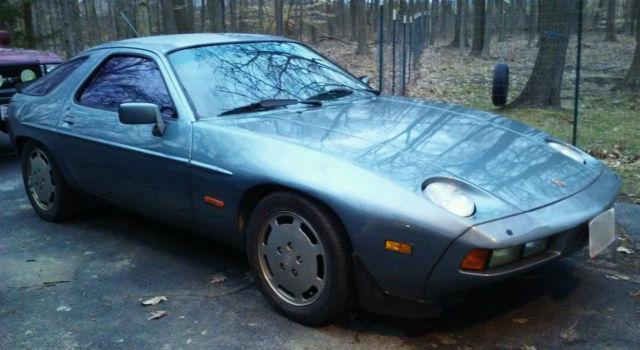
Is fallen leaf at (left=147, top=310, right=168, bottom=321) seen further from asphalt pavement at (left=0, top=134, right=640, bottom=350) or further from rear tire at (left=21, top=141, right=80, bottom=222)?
rear tire at (left=21, top=141, right=80, bottom=222)

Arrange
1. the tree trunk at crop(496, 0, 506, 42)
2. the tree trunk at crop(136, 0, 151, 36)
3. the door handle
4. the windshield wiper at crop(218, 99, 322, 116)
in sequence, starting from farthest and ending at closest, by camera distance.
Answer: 1. the tree trunk at crop(496, 0, 506, 42)
2. the tree trunk at crop(136, 0, 151, 36)
3. the door handle
4. the windshield wiper at crop(218, 99, 322, 116)

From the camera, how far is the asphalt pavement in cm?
289

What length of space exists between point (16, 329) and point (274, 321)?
1356 millimetres

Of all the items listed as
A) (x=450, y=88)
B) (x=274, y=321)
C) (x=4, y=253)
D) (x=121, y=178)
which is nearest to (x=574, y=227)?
(x=274, y=321)

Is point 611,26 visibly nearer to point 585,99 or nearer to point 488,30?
point 488,30

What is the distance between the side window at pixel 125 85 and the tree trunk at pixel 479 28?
57.6 feet

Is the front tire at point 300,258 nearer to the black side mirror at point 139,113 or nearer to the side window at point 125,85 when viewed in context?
the black side mirror at point 139,113

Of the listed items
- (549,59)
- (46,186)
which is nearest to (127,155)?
(46,186)

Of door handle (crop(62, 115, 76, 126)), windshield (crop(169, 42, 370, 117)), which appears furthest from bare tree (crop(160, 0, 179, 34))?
windshield (crop(169, 42, 370, 117))

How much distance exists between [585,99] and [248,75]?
902 cm

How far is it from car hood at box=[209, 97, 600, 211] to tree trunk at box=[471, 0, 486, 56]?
1753cm

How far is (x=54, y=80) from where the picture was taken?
471 centimetres

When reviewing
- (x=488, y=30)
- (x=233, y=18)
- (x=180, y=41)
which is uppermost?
(x=233, y=18)

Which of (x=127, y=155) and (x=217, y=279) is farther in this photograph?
(x=127, y=155)
